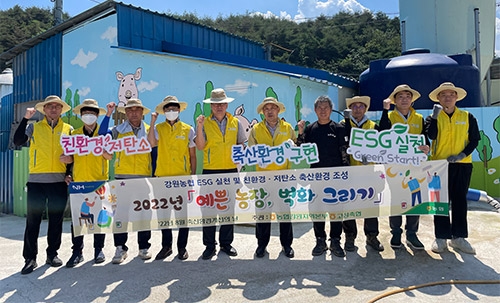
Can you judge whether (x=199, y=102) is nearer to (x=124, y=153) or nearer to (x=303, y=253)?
(x=124, y=153)

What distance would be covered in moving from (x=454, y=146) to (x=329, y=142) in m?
→ 1.53

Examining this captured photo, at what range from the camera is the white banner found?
451 centimetres

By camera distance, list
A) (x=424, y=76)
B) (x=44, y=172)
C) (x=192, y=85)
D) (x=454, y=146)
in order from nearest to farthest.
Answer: (x=44, y=172) → (x=454, y=146) → (x=192, y=85) → (x=424, y=76)

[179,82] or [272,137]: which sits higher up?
[179,82]

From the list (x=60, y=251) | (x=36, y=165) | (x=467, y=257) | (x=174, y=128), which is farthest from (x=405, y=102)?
(x=60, y=251)

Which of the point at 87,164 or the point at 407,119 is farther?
the point at 407,119

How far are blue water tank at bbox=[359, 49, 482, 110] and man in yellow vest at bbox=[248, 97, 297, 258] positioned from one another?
666 cm

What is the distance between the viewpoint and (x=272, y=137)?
456cm

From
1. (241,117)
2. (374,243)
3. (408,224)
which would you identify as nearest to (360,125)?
(408,224)

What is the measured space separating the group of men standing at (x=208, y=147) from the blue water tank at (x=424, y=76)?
5.68 meters

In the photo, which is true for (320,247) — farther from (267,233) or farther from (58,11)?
(58,11)

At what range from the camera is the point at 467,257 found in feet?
14.7

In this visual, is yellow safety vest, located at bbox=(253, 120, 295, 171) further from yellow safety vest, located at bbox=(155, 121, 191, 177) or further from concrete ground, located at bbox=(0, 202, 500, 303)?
concrete ground, located at bbox=(0, 202, 500, 303)

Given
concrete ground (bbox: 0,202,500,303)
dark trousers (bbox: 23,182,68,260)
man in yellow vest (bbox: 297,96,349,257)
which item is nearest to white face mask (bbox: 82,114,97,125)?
dark trousers (bbox: 23,182,68,260)
